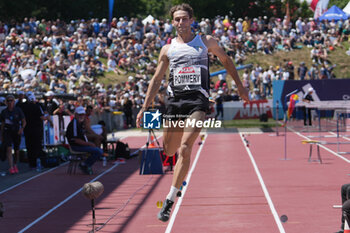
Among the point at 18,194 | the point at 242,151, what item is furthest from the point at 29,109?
the point at 242,151

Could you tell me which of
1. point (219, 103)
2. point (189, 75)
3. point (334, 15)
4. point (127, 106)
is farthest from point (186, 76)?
point (334, 15)

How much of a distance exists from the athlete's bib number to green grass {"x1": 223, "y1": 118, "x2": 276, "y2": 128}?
84.8ft

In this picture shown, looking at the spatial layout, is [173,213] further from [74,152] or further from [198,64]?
[74,152]

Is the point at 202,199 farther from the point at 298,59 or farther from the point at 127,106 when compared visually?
the point at 298,59

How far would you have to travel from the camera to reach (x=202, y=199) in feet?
37.1

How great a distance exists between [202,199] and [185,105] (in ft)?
16.7

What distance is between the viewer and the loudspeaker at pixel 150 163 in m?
14.6

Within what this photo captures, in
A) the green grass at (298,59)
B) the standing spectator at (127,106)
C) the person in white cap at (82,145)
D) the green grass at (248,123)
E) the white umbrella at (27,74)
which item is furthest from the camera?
the green grass at (298,59)

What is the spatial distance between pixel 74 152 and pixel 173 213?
6.18m

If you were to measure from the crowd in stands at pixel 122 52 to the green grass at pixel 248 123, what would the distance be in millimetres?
1260

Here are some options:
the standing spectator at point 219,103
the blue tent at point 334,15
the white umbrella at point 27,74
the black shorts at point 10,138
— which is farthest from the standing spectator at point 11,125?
the blue tent at point 334,15

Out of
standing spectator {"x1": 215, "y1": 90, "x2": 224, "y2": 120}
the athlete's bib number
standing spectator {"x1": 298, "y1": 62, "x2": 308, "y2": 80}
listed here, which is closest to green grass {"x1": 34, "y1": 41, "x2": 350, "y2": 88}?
standing spectator {"x1": 298, "y1": 62, "x2": 308, "y2": 80}

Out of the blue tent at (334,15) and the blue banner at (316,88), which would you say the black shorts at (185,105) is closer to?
the blue banner at (316,88)

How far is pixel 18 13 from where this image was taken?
169 feet
